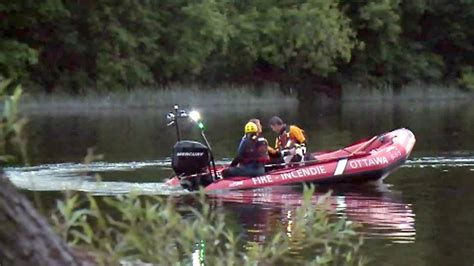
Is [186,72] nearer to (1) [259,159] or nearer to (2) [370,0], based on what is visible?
(2) [370,0]

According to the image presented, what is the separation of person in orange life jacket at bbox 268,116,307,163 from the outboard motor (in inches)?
57.8

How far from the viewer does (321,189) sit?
17.0 meters

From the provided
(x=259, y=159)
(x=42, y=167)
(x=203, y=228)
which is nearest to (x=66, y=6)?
(x=42, y=167)

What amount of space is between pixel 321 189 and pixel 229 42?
28.6 metres

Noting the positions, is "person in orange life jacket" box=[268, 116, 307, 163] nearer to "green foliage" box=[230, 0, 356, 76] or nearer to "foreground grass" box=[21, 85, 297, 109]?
"foreground grass" box=[21, 85, 297, 109]

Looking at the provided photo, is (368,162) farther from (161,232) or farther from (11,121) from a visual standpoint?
(11,121)

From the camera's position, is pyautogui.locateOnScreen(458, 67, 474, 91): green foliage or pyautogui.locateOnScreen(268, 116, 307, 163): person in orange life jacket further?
pyautogui.locateOnScreen(458, 67, 474, 91): green foliage

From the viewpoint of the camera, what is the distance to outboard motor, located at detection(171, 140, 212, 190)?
1595 cm

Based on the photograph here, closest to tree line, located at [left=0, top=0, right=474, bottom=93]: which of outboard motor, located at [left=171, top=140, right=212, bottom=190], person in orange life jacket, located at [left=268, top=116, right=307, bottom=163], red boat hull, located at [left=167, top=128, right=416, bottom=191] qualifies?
red boat hull, located at [left=167, top=128, right=416, bottom=191]

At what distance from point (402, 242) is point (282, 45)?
34418 mm

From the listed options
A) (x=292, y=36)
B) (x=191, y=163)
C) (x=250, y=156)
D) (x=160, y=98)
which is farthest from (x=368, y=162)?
(x=292, y=36)

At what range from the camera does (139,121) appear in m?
33.8

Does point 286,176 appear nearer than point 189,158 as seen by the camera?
No

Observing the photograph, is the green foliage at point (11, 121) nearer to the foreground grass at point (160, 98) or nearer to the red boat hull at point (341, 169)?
the red boat hull at point (341, 169)
